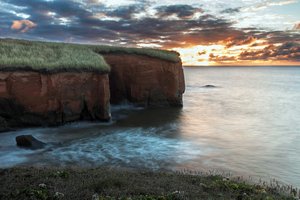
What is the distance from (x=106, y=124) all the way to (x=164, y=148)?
6.09m

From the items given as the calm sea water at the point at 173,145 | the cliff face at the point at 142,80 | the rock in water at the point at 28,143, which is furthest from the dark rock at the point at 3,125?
the cliff face at the point at 142,80

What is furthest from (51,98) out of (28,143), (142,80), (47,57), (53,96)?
(142,80)

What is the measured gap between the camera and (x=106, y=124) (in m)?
20.3

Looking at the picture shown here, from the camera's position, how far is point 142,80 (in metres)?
27.1

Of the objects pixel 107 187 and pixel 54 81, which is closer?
pixel 107 187

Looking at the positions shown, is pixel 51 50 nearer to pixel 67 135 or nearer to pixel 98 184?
pixel 67 135

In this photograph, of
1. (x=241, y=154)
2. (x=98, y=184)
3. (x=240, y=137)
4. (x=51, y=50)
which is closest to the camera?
(x=98, y=184)

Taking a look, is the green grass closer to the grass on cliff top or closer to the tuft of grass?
the grass on cliff top

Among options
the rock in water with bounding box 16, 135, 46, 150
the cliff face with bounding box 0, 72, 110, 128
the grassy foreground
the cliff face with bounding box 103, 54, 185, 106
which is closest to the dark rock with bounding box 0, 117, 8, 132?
the cliff face with bounding box 0, 72, 110, 128

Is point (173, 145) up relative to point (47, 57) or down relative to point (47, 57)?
down

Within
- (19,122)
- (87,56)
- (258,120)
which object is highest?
(87,56)

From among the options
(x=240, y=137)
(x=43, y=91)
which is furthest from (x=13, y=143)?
(x=240, y=137)

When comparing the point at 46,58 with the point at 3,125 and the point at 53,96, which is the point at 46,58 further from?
the point at 3,125

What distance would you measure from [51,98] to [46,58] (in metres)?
2.84
